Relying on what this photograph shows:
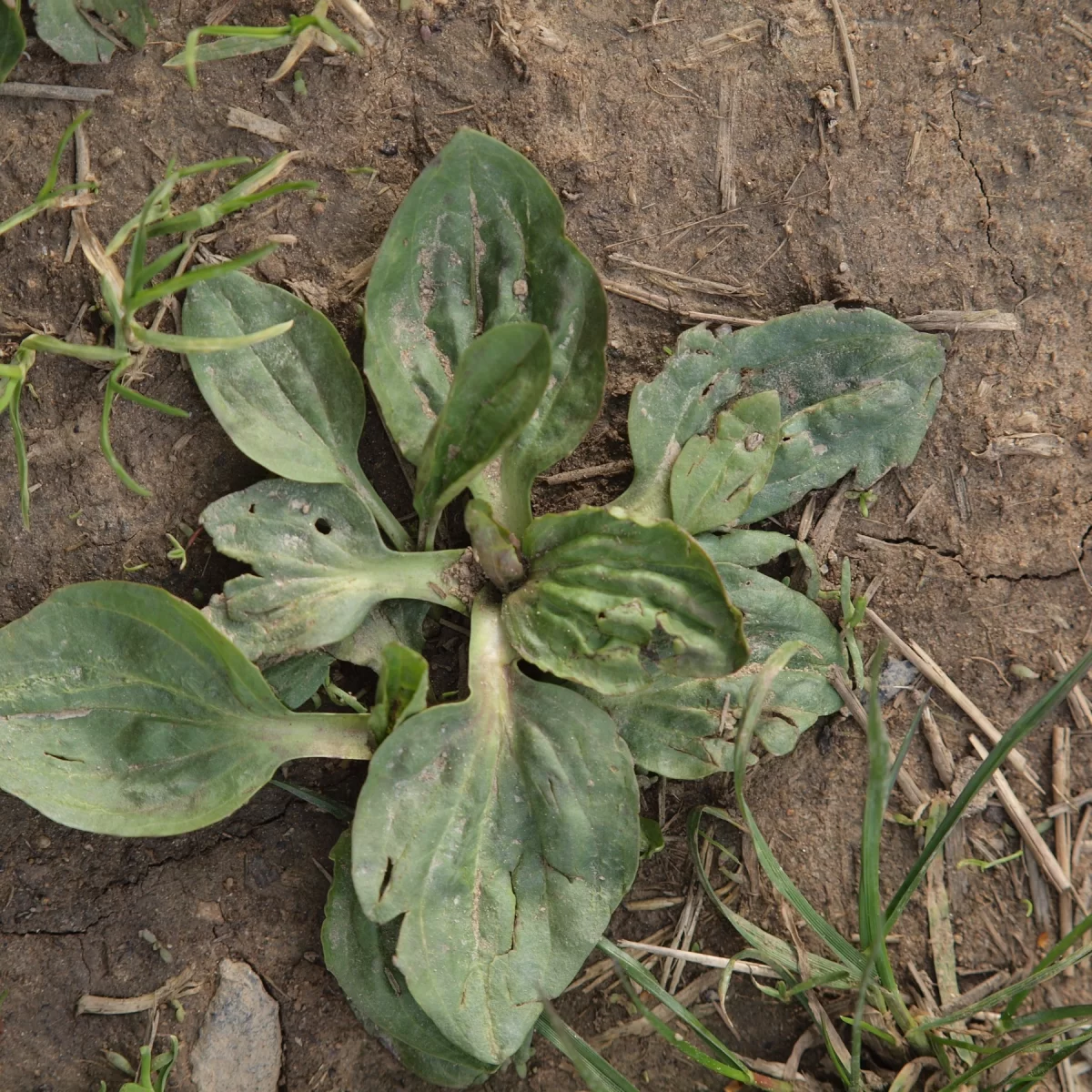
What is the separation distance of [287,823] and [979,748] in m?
1.72

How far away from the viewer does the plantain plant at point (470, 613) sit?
2145 millimetres

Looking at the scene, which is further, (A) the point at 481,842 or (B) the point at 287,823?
(B) the point at 287,823

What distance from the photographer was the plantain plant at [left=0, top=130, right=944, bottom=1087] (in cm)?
214

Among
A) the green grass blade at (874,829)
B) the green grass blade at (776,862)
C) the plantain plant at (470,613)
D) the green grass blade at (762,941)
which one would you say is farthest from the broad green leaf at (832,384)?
the green grass blade at (762,941)

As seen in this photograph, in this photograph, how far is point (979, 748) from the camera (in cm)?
249

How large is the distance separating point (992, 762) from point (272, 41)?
2.27 metres

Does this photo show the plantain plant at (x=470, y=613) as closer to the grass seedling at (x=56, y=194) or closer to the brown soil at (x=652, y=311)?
the brown soil at (x=652, y=311)

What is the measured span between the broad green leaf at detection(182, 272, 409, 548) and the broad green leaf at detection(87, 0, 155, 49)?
2.06 ft

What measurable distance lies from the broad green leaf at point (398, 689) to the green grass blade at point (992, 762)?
1145 millimetres

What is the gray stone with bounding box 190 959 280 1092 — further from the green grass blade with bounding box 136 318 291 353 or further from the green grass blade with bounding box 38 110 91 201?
the green grass blade with bounding box 38 110 91 201

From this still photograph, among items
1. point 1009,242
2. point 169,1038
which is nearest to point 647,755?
point 169,1038

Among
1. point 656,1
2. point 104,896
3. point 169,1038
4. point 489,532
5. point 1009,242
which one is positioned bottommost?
point 169,1038

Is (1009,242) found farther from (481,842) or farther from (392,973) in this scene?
(392,973)

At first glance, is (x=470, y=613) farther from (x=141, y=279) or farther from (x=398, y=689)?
(x=141, y=279)
